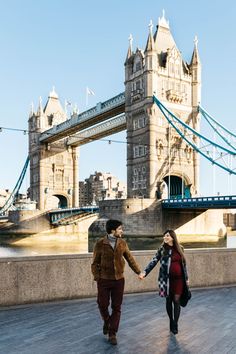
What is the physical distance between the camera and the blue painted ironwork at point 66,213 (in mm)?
48900

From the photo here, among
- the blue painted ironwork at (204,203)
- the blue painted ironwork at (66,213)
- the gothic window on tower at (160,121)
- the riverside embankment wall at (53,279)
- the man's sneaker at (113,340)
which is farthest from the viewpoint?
the blue painted ironwork at (66,213)

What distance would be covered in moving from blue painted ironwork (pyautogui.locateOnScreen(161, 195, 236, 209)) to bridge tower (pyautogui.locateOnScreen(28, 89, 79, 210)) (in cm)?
3175

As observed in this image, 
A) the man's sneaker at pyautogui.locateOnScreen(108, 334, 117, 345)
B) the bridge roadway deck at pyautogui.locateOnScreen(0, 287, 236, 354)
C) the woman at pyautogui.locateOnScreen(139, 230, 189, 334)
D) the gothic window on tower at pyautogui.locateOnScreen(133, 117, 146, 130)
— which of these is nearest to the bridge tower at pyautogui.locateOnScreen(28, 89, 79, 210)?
the gothic window on tower at pyautogui.locateOnScreen(133, 117, 146, 130)

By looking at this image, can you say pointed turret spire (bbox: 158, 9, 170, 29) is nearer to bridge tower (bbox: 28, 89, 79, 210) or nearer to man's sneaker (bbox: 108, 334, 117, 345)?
bridge tower (bbox: 28, 89, 79, 210)

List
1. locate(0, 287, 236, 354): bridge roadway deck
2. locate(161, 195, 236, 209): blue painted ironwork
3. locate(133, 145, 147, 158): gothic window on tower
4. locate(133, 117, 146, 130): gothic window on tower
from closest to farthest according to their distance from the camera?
locate(0, 287, 236, 354): bridge roadway deck, locate(161, 195, 236, 209): blue painted ironwork, locate(133, 145, 147, 158): gothic window on tower, locate(133, 117, 146, 130): gothic window on tower

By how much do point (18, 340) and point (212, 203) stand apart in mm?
30278

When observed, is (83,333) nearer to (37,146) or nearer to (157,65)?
(157,65)

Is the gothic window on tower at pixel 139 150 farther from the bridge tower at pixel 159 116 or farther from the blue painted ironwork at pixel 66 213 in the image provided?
the blue painted ironwork at pixel 66 213

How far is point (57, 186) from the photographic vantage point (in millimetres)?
66812

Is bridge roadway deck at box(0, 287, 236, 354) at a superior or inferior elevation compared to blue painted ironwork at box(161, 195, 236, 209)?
inferior

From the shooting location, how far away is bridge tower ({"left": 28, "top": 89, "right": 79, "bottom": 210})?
65562mm

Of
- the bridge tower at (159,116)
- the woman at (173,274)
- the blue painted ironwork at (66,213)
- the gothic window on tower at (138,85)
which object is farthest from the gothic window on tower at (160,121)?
the woman at (173,274)

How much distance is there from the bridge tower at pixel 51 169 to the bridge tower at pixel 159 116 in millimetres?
23953

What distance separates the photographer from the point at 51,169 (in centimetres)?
6644
